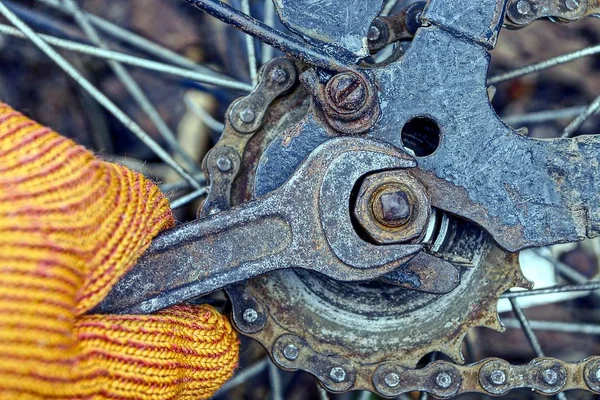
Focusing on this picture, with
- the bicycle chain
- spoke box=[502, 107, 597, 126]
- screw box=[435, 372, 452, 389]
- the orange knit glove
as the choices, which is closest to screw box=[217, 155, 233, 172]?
the bicycle chain

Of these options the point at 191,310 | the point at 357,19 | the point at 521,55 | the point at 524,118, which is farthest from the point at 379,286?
the point at 521,55

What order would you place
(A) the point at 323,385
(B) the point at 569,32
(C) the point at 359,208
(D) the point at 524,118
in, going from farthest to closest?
1. (B) the point at 569,32
2. (D) the point at 524,118
3. (A) the point at 323,385
4. (C) the point at 359,208

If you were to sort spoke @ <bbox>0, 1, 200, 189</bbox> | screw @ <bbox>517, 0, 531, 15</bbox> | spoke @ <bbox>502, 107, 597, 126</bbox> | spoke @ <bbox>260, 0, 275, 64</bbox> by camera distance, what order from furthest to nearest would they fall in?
spoke @ <bbox>502, 107, 597, 126</bbox> → spoke @ <bbox>260, 0, 275, 64</bbox> → spoke @ <bbox>0, 1, 200, 189</bbox> → screw @ <bbox>517, 0, 531, 15</bbox>

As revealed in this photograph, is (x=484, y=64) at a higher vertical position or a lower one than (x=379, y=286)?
higher

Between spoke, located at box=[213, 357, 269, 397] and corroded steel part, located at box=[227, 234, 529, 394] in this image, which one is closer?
corroded steel part, located at box=[227, 234, 529, 394]

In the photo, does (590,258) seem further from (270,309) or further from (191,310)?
(191,310)

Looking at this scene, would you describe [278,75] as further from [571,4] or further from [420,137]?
[571,4]

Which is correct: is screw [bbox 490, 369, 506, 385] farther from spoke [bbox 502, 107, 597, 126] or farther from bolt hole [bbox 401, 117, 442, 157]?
spoke [bbox 502, 107, 597, 126]
